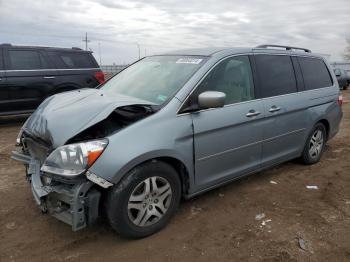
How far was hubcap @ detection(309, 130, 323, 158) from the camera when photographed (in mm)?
5602

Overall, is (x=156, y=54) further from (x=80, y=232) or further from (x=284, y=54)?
(x=80, y=232)

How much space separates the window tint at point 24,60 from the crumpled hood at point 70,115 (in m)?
5.23

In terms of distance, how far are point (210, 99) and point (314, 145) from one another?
2831 mm

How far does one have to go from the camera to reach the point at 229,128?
3965mm

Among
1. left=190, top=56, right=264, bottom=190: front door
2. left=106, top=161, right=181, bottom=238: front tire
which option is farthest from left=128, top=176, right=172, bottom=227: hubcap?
left=190, top=56, right=264, bottom=190: front door

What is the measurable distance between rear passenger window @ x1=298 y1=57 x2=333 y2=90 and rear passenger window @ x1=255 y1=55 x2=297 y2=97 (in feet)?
1.16

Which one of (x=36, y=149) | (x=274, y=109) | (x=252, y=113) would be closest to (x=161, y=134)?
(x=36, y=149)

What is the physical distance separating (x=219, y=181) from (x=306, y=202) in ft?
3.65

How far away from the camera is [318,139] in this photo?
572cm

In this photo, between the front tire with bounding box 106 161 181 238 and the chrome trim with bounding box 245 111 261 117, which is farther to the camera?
the chrome trim with bounding box 245 111 261 117

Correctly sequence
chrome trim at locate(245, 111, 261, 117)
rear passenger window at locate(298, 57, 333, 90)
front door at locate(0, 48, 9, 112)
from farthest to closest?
front door at locate(0, 48, 9, 112) → rear passenger window at locate(298, 57, 333, 90) → chrome trim at locate(245, 111, 261, 117)

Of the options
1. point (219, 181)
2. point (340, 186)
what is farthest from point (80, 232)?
point (340, 186)

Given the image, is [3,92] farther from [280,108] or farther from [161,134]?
[280,108]

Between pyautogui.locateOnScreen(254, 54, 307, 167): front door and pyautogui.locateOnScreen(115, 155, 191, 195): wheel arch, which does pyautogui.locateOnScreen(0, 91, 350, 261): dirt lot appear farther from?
pyautogui.locateOnScreen(254, 54, 307, 167): front door
